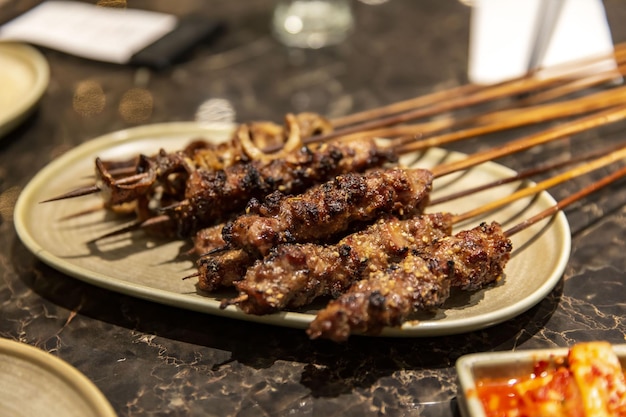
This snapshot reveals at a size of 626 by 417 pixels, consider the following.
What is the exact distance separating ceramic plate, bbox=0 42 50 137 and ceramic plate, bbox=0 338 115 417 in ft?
7.61

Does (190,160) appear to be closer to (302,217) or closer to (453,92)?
(302,217)

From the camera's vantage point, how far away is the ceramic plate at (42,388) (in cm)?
243

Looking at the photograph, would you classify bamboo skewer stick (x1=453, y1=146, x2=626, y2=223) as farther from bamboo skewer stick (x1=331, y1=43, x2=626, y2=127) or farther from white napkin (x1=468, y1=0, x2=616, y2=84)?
white napkin (x1=468, y1=0, x2=616, y2=84)

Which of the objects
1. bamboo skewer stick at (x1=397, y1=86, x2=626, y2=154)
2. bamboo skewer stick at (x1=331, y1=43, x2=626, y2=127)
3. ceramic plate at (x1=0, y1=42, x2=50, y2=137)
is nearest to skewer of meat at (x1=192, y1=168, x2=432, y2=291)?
bamboo skewer stick at (x1=397, y1=86, x2=626, y2=154)

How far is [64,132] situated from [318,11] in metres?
3.17

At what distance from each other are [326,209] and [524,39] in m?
3.88

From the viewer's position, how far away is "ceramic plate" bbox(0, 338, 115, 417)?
2.43 metres

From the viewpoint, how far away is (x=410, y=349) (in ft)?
9.24

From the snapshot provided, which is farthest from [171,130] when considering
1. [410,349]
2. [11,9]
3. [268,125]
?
[11,9]

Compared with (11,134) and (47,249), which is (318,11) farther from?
(47,249)

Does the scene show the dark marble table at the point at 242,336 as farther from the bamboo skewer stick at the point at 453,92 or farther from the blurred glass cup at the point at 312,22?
the blurred glass cup at the point at 312,22

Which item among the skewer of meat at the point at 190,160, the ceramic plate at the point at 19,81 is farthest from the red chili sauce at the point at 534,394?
the ceramic plate at the point at 19,81

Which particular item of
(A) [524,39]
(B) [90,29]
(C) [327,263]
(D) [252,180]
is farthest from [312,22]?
(C) [327,263]

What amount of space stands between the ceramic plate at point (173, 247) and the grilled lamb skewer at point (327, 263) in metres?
0.13
